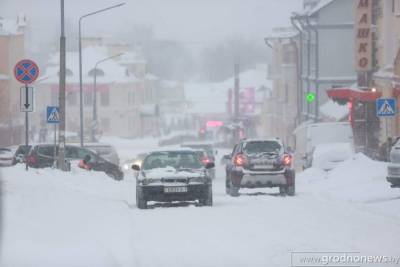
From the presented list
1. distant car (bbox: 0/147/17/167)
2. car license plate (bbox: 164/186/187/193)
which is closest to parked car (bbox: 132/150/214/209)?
car license plate (bbox: 164/186/187/193)

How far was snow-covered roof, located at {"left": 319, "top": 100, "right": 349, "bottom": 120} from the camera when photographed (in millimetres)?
56000

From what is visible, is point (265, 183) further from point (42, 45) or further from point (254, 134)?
point (42, 45)

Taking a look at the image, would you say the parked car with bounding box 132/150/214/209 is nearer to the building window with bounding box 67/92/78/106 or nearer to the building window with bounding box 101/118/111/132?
the building window with bounding box 67/92/78/106

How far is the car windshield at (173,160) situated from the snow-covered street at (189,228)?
0.87 metres

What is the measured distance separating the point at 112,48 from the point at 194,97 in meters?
48.1

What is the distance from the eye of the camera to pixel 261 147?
24953mm

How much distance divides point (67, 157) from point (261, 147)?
42.4ft

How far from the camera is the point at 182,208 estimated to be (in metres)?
20.2

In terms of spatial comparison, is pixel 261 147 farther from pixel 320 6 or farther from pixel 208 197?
pixel 320 6

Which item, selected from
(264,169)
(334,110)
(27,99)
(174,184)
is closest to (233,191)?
(264,169)

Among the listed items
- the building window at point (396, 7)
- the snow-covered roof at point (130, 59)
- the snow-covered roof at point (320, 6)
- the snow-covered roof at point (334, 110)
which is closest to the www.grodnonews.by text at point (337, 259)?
the building window at point (396, 7)

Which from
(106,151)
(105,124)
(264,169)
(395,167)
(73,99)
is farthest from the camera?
(105,124)

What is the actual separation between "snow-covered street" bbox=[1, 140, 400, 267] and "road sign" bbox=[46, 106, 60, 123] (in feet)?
22.2

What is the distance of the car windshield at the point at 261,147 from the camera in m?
24.8
